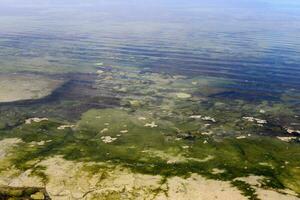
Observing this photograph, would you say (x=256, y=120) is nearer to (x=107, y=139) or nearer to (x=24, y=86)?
(x=107, y=139)

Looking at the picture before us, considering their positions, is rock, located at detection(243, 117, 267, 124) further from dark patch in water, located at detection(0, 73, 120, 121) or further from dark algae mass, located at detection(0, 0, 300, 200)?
dark patch in water, located at detection(0, 73, 120, 121)

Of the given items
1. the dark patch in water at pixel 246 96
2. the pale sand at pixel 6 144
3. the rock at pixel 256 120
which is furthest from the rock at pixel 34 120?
the dark patch in water at pixel 246 96

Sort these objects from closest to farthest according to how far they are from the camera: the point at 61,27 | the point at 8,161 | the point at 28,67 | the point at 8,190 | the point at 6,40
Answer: the point at 8,190 < the point at 8,161 < the point at 28,67 < the point at 6,40 < the point at 61,27

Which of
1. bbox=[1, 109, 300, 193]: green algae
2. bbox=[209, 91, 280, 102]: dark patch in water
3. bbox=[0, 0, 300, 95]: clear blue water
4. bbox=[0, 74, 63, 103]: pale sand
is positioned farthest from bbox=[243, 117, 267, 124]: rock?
bbox=[0, 74, 63, 103]: pale sand

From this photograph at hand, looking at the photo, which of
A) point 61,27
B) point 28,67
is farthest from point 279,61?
point 61,27

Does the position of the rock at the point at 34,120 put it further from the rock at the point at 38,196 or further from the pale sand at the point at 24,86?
the rock at the point at 38,196

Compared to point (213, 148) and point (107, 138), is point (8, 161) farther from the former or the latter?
point (213, 148)
